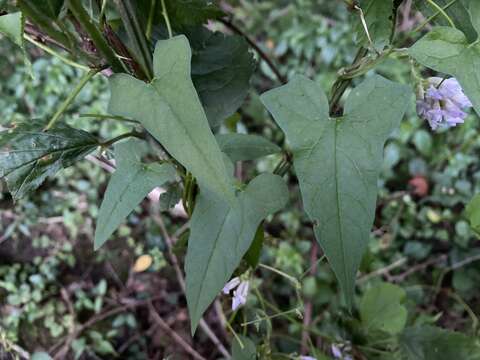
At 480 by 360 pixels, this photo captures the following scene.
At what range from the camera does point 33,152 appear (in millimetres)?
672

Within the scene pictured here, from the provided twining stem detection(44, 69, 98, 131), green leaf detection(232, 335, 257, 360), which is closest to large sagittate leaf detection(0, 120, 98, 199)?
twining stem detection(44, 69, 98, 131)

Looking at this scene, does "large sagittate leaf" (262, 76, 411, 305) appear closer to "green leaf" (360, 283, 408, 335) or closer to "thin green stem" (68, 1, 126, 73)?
"thin green stem" (68, 1, 126, 73)

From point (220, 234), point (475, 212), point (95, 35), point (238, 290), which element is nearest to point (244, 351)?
point (238, 290)

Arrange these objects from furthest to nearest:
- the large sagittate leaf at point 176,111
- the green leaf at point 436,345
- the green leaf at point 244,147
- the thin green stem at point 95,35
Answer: the green leaf at point 436,345, the green leaf at point 244,147, the thin green stem at point 95,35, the large sagittate leaf at point 176,111

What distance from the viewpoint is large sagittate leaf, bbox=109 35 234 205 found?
1.59ft

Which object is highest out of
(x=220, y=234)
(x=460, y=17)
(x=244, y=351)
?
(x=460, y=17)

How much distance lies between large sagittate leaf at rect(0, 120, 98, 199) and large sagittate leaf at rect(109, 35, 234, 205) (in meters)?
0.16

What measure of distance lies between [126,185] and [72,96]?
118 millimetres

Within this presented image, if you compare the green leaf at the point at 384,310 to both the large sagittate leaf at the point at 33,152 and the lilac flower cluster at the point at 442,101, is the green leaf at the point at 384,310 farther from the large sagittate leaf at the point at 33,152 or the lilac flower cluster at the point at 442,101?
the large sagittate leaf at the point at 33,152

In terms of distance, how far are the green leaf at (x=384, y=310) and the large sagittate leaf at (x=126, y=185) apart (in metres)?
0.58

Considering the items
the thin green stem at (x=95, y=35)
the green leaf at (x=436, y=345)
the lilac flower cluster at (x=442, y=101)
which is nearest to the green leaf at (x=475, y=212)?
the lilac flower cluster at (x=442, y=101)

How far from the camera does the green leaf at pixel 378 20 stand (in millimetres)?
650

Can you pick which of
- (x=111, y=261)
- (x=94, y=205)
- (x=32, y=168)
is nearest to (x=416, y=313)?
(x=111, y=261)

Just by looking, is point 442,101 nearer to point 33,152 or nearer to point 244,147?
point 244,147
